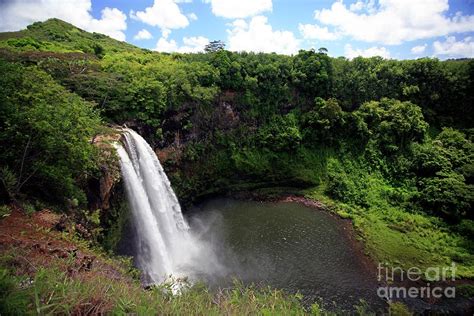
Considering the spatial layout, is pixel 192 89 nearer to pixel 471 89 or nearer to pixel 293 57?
pixel 293 57

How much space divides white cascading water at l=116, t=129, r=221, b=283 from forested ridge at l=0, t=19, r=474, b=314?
1.68m

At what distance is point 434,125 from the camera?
33844 millimetres

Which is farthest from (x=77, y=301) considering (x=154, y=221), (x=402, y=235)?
(x=402, y=235)

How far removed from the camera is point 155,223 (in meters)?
17.7

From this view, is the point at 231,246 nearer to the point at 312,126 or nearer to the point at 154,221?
the point at 154,221

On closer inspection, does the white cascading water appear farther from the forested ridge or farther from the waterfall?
the forested ridge

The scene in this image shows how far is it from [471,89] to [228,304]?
39.8 meters

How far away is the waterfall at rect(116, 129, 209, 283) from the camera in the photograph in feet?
54.4

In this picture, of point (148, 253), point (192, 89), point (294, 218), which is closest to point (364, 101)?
point (294, 218)

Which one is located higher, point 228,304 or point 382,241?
point 228,304

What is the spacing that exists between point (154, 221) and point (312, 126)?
19413mm

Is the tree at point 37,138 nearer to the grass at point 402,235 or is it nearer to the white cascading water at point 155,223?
the white cascading water at point 155,223

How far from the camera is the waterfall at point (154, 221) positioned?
1659 cm

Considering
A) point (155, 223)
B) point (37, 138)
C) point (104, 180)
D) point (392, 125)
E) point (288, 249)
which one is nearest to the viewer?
point (37, 138)
